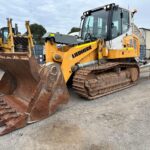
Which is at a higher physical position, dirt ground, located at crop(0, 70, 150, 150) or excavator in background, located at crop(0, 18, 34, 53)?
excavator in background, located at crop(0, 18, 34, 53)

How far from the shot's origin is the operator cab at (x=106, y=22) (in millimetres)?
6371

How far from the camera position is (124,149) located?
3254 millimetres

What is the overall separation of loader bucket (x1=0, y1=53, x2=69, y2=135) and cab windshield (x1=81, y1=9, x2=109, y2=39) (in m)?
2.49

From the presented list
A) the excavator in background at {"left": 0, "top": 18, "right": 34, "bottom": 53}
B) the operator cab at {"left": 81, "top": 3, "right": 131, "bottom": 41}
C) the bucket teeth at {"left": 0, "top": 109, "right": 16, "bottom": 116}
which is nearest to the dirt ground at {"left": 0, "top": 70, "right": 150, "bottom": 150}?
the bucket teeth at {"left": 0, "top": 109, "right": 16, "bottom": 116}

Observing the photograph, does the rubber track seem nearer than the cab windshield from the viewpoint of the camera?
Yes

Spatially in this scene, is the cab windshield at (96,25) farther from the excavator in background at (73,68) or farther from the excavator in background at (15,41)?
the excavator in background at (15,41)

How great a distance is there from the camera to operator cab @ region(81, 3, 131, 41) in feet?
20.9

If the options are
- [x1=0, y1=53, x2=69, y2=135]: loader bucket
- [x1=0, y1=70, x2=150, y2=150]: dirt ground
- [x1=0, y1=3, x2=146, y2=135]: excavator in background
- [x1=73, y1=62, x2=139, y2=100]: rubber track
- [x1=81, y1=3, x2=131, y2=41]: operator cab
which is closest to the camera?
[x1=0, y1=70, x2=150, y2=150]: dirt ground

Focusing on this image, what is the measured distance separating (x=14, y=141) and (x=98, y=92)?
2657 millimetres

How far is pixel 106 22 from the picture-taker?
6410 millimetres

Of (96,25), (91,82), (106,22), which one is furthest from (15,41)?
(91,82)

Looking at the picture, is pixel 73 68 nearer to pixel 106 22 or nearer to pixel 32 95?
pixel 32 95

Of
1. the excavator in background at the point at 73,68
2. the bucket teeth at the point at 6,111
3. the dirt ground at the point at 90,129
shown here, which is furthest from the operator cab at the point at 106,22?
the bucket teeth at the point at 6,111

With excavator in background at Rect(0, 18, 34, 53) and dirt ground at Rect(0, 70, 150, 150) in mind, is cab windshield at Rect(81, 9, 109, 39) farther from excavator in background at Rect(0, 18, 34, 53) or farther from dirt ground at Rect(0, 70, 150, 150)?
excavator in background at Rect(0, 18, 34, 53)
